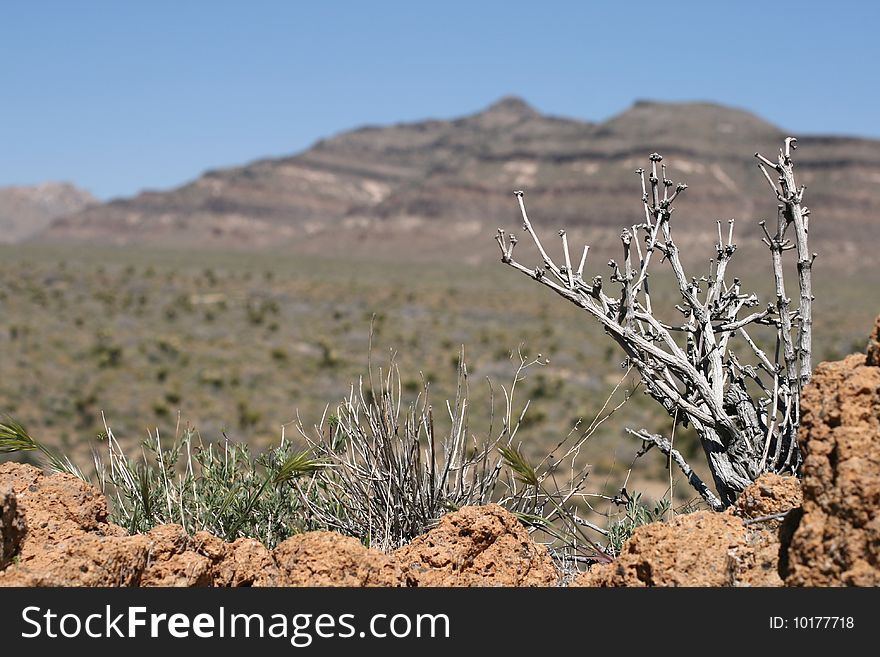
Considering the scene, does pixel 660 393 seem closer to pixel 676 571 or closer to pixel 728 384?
pixel 728 384

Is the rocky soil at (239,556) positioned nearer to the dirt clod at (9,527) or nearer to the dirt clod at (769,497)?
the dirt clod at (9,527)

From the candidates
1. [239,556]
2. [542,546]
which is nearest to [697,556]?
[542,546]

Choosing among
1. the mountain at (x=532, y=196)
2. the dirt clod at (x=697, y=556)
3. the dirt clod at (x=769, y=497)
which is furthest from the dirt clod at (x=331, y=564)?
the mountain at (x=532, y=196)

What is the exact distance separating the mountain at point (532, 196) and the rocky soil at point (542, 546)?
97.7m

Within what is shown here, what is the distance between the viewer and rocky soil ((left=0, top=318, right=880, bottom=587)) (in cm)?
238

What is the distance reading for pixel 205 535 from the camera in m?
3.00

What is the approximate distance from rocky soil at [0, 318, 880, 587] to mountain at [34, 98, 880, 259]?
97.7 metres

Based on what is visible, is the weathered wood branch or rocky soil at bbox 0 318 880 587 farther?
the weathered wood branch

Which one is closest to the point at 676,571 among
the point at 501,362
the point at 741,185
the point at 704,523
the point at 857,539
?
the point at 704,523
